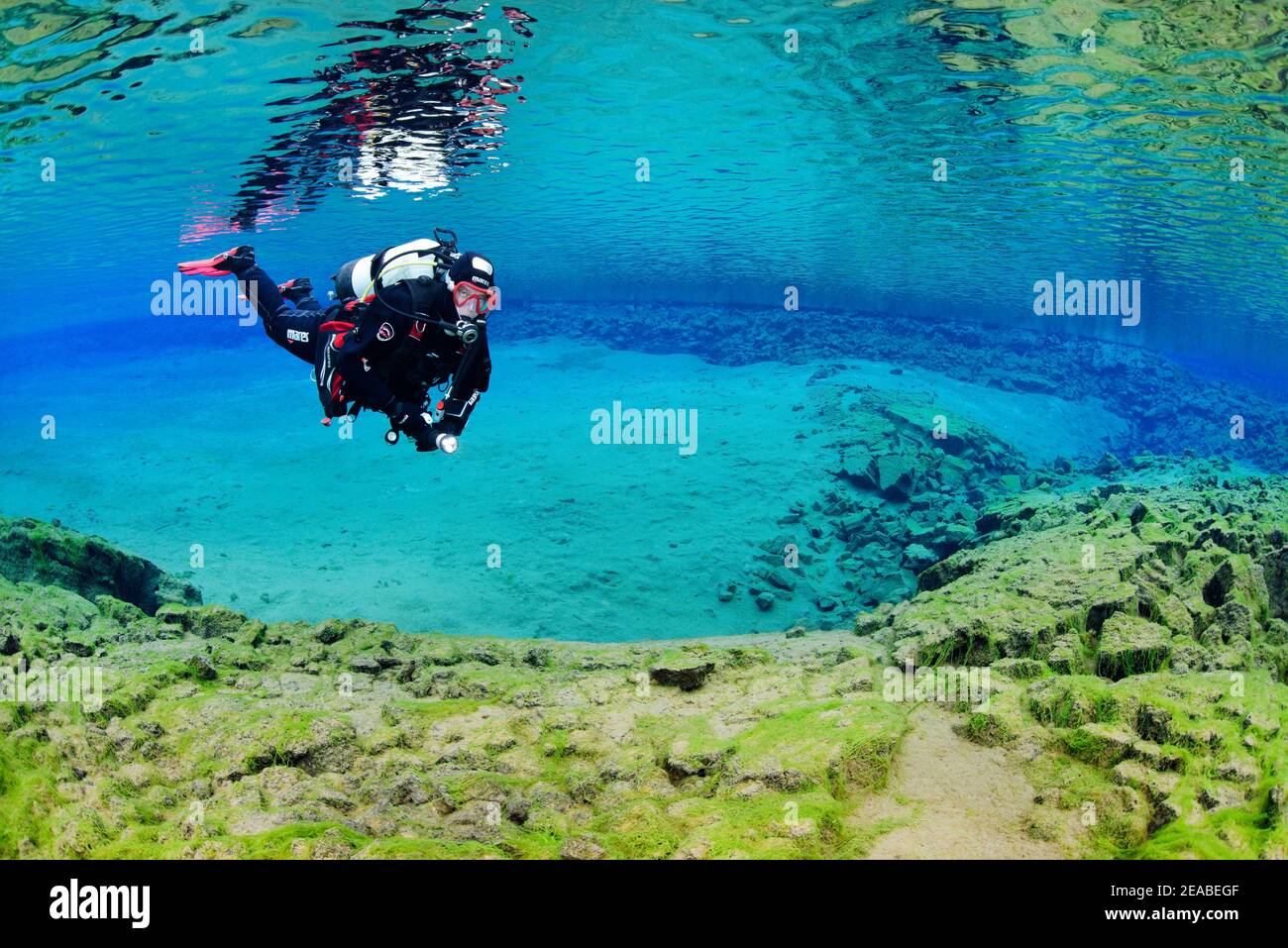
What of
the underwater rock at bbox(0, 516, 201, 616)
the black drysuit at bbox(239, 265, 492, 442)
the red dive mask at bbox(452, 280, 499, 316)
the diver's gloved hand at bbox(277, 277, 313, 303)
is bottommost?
the underwater rock at bbox(0, 516, 201, 616)

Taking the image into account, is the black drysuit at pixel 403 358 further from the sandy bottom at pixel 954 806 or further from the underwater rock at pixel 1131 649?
the underwater rock at pixel 1131 649

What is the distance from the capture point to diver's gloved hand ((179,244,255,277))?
24.2ft

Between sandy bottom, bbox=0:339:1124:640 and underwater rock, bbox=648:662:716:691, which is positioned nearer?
underwater rock, bbox=648:662:716:691

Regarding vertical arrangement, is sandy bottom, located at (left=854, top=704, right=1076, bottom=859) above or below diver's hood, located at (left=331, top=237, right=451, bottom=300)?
below

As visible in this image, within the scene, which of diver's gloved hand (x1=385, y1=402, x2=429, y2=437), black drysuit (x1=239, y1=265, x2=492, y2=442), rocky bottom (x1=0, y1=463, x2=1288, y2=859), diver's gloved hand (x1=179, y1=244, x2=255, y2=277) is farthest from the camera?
diver's gloved hand (x1=179, y1=244, x2=255, y2=277)

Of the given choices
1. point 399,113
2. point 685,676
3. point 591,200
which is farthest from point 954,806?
point 591,200

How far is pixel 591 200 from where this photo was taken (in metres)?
29.9

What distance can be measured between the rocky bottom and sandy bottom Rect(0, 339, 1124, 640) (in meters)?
3.73

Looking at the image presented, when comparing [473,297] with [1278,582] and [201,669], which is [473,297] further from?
[1278,582]

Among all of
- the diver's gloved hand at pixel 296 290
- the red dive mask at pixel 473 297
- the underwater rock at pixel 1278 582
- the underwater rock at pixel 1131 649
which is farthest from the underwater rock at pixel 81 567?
the underwater rock at pixel 1278 582

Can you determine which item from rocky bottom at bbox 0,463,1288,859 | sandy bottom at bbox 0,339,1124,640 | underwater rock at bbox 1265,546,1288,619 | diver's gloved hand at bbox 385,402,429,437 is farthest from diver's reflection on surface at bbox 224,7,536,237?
underwater rock at bbox 1265,546,1288,619

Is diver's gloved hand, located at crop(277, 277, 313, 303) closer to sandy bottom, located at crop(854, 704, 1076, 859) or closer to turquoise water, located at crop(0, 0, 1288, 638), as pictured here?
turquoise water, located at crop(0, 0, 1288, 638)

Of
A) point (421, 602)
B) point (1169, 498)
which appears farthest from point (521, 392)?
point (1169, 498)

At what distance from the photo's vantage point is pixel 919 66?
14.5 meters
